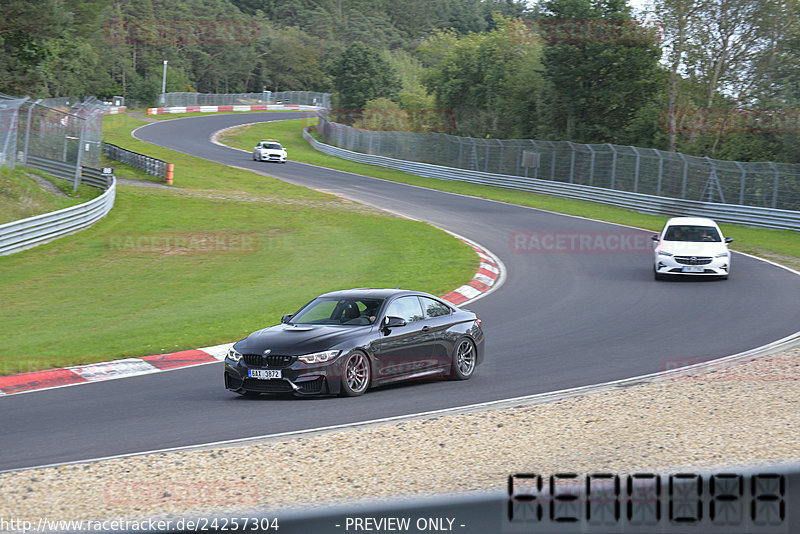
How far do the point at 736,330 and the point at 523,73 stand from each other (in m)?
49.0

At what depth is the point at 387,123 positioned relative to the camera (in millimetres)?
75875

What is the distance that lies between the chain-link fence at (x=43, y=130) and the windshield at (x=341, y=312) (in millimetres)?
21045

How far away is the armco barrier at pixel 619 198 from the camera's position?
33.6 m

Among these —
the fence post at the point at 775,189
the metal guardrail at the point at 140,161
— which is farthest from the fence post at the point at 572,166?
the metal guardrail at the point at 140,161

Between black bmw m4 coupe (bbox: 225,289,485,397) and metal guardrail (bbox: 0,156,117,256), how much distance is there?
1515cm

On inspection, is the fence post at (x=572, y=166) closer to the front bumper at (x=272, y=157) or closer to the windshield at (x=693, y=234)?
the front bumper at (x=272, y=157)

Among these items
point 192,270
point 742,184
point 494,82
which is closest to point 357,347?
point 192,270

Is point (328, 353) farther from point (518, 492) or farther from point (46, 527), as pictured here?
point (518, 492)

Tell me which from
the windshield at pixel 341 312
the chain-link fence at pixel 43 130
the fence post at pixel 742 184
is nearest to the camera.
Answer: the windshield at pixel 341 312

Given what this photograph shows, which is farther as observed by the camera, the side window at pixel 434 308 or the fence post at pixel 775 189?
the fence post at pixel 775 189

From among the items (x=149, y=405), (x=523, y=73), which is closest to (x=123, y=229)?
(x=149, y=405)

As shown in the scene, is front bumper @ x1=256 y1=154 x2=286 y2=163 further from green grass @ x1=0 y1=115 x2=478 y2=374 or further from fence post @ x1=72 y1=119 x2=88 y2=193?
fence post @ x1=72 y1=119 x2=88 y2=193

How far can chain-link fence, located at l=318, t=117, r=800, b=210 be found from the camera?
34500 millimetres

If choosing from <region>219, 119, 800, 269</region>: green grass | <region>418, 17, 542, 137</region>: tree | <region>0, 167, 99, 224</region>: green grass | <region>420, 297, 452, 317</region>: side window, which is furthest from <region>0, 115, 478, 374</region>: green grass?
<region>418, 17, 542, 137</region>: tree
